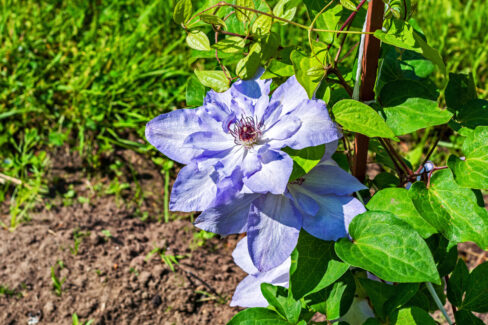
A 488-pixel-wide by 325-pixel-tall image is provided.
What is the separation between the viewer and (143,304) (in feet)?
5.04

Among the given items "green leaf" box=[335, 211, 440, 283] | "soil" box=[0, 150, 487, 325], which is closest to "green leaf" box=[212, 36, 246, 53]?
"green leaf" box=[335, 211, 440, 283]


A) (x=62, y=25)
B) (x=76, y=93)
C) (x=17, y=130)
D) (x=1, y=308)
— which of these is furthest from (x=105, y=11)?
(x=1, y=308)

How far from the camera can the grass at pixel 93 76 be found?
1.90m

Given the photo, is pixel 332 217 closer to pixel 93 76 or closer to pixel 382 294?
pixel 382 294

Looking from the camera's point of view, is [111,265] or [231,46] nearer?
[231,46]

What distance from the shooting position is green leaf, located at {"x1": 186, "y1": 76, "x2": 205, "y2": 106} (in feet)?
3.05

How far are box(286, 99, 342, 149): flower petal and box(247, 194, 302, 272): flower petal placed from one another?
13 centimetres

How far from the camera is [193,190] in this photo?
0.76 meters

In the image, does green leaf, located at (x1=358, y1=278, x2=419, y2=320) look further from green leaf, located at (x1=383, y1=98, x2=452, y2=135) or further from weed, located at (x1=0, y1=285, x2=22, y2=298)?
weed, located at (x1=0, y1=285, x2=22, y2=298)

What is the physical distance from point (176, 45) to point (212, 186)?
1504 millimetres

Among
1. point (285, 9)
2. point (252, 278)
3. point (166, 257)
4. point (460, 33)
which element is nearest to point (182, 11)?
point (285, 9)

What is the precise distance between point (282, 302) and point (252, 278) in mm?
169

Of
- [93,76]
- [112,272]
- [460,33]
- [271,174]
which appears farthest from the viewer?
[460,33]

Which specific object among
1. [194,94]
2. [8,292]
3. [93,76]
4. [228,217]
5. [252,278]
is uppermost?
[194,94]
